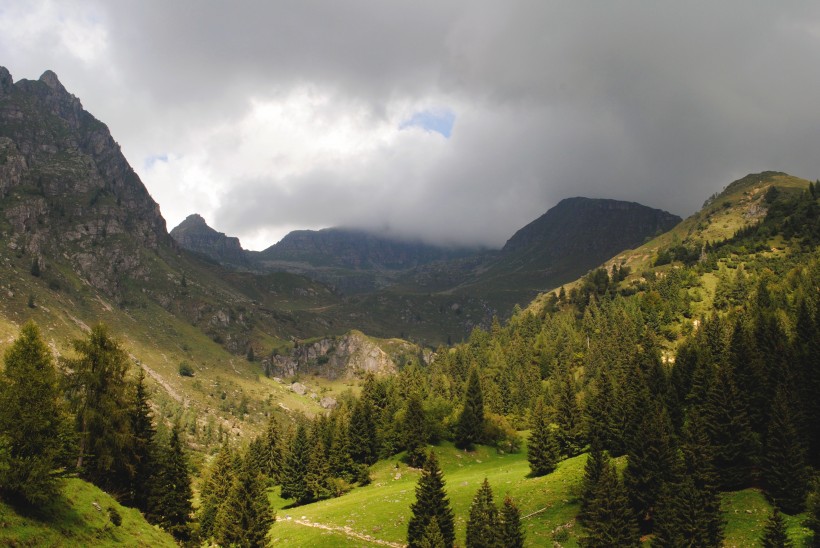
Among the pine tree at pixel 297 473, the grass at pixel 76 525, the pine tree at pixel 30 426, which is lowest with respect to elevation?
the pine tree at pixel 297 473

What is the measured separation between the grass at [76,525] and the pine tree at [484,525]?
28.2m

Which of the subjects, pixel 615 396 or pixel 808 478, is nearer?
pixel 808 478

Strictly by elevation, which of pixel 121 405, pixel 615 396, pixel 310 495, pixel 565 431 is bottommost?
pixel 310 495

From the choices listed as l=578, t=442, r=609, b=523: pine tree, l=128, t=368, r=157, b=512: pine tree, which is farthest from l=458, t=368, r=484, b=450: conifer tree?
l=128, t=368, r=157, b=512: pine tree

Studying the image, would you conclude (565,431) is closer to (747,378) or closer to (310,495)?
(747,378)

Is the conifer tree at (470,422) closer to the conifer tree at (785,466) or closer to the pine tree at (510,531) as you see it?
the pine tree at (510,531)

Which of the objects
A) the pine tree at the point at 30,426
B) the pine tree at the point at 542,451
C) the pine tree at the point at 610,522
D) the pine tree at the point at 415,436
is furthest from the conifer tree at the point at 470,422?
the pine tree at the point at 30,426

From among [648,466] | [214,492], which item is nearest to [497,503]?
[648,466]

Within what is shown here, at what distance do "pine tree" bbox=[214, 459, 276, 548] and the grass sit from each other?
37.0ft

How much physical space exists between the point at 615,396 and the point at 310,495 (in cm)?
5850

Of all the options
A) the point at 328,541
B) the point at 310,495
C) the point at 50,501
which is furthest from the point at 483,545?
the point at 310,495

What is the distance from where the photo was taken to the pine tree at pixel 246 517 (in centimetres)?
5206

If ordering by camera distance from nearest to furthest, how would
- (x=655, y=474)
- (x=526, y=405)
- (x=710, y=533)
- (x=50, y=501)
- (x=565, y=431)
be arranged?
(x=50, y=501)
(x=710, y=533)
(x=655, y=474)
(x=565, y=431)
(x=526, y=405)

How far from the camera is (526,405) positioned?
485ft
